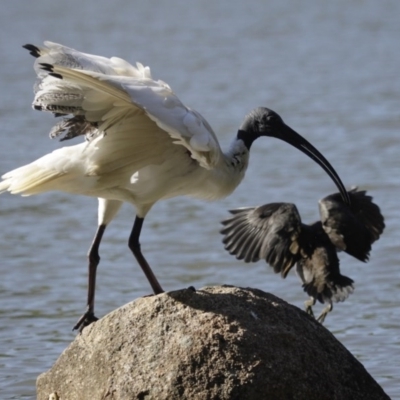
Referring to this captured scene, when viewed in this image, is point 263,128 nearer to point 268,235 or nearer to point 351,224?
point 268,235

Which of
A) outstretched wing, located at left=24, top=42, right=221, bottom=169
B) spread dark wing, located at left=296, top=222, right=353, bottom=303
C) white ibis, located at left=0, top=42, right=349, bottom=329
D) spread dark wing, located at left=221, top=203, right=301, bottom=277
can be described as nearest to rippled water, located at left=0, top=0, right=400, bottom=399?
spread dark wing, located at left=296, top=222, right=353, bottom=303

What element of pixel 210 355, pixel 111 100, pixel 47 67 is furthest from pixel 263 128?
pixel 210 355

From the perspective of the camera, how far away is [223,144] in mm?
16656

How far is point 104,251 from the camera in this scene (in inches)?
495

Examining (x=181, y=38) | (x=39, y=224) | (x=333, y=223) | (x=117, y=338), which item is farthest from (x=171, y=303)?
(x=181, y=38)

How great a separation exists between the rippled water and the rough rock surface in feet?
5.41

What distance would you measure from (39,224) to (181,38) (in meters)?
14.3

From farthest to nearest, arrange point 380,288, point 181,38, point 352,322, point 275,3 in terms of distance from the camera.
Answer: point 275,3 < point 181,38 < point 380,288 < point 352,322

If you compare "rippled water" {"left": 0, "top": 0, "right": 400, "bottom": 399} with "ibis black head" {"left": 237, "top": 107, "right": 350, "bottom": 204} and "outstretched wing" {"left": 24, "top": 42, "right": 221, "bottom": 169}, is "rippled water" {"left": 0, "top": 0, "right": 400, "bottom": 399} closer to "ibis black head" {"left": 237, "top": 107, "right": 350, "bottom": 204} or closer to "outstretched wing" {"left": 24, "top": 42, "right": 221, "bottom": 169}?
"ibis black head" {"left": 237, "top": 107, "right": 350, "bottom": 204}

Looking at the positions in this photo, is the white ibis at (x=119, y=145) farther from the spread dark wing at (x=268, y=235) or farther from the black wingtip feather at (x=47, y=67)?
the spread dark wing at (x=268, y=235)

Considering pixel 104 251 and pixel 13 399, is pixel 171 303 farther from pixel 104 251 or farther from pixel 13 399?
pixel 104 251

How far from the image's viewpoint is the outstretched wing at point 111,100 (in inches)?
263

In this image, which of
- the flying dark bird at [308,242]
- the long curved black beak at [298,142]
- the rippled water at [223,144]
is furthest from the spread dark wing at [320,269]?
the rippled water at [223,144]

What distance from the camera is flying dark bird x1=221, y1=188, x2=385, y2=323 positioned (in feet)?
→ 26.8
